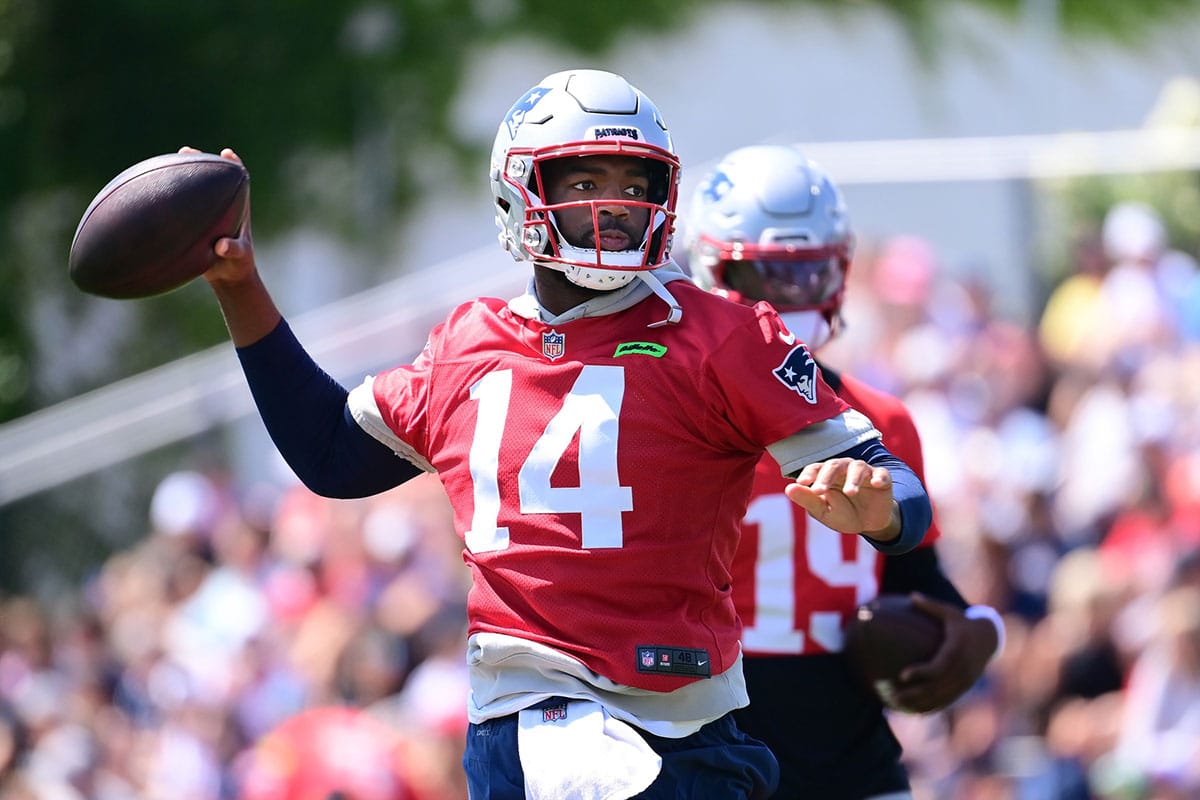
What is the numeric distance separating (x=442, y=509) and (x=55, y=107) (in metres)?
6.86

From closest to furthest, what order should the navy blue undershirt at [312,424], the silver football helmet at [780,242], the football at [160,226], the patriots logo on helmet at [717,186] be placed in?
the football at [160,226], the navy blue undershirt at [312,424], the silver football helmet at [780,242], the patriots logo on helmet at [717,186]

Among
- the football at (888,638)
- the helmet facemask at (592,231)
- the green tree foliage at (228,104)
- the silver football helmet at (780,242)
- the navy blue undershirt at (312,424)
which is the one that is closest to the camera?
the helmet facemask at (592,231)

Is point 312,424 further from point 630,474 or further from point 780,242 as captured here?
point 780,242

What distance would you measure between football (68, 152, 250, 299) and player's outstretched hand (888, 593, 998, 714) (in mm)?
1884

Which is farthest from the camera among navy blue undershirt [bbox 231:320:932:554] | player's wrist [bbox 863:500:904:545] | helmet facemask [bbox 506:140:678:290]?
navy blue undershirt [bbox 231:320:932:554]

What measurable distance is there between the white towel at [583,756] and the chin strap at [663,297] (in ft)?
2.33

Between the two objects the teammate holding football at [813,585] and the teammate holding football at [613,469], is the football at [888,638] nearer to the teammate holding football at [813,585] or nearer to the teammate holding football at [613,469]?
the teammate holding football at [813,585]

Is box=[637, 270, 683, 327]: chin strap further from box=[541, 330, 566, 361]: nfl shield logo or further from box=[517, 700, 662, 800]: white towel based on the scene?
box=[517, 700, 662, 800]: white towel

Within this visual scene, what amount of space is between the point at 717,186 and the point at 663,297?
130 cm

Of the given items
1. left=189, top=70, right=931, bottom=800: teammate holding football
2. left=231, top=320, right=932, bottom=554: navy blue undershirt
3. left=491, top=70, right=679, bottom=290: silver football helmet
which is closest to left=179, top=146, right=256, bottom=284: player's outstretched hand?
left=189, top=70, right=931, bottom=800: teammate holding football

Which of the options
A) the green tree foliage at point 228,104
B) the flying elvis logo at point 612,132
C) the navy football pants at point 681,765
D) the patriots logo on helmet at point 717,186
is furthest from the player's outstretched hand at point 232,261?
the green tree foliage at point 228,104

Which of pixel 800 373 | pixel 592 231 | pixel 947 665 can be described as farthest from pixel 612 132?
pixel 947 665

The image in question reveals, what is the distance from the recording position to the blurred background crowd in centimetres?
719

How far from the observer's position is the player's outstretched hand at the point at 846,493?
318cm
